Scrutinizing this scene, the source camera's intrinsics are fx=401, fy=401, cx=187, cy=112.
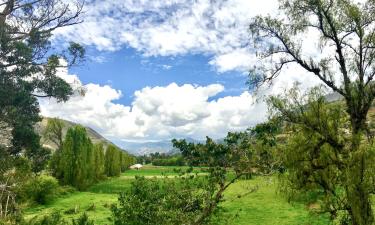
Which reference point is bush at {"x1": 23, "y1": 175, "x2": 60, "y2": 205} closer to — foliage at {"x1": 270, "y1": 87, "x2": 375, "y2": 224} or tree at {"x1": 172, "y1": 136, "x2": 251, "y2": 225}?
foliage at {"x1": 270, "y1": 87, "x2": 375, "y2": 224}

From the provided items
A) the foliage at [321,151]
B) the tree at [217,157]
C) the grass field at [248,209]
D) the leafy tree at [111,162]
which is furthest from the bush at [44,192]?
the leafy tree at [111,162]

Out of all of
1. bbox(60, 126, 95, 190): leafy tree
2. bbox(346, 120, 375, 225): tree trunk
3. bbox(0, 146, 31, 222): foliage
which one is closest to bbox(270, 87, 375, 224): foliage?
bbox(346, 120, 375, 225): tree trunk

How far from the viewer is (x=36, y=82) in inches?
1307

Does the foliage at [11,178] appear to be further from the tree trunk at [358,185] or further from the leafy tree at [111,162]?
the leafy tree at [111,162]

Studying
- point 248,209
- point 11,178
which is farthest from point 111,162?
point 11,178

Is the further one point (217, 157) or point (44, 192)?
point (44, 192)

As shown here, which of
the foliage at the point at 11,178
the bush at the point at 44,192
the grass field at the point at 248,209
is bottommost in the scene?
the grass field at the point at 248,209

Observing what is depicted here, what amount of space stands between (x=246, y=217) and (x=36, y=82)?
797 inches

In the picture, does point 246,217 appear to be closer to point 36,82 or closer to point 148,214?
point 148,214

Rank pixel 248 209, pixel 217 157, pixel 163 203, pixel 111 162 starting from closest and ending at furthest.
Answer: pixel 217 157 → pixel 163 203 → pixel 248 209 → pixel 111 162

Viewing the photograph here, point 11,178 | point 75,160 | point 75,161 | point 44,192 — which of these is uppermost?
point 75,160

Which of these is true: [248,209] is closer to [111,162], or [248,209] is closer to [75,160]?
[75,160]

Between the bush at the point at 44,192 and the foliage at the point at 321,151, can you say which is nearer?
the foliage at the point at 321,151

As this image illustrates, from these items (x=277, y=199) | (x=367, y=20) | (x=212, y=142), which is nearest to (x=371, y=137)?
(x=367, y=20)
